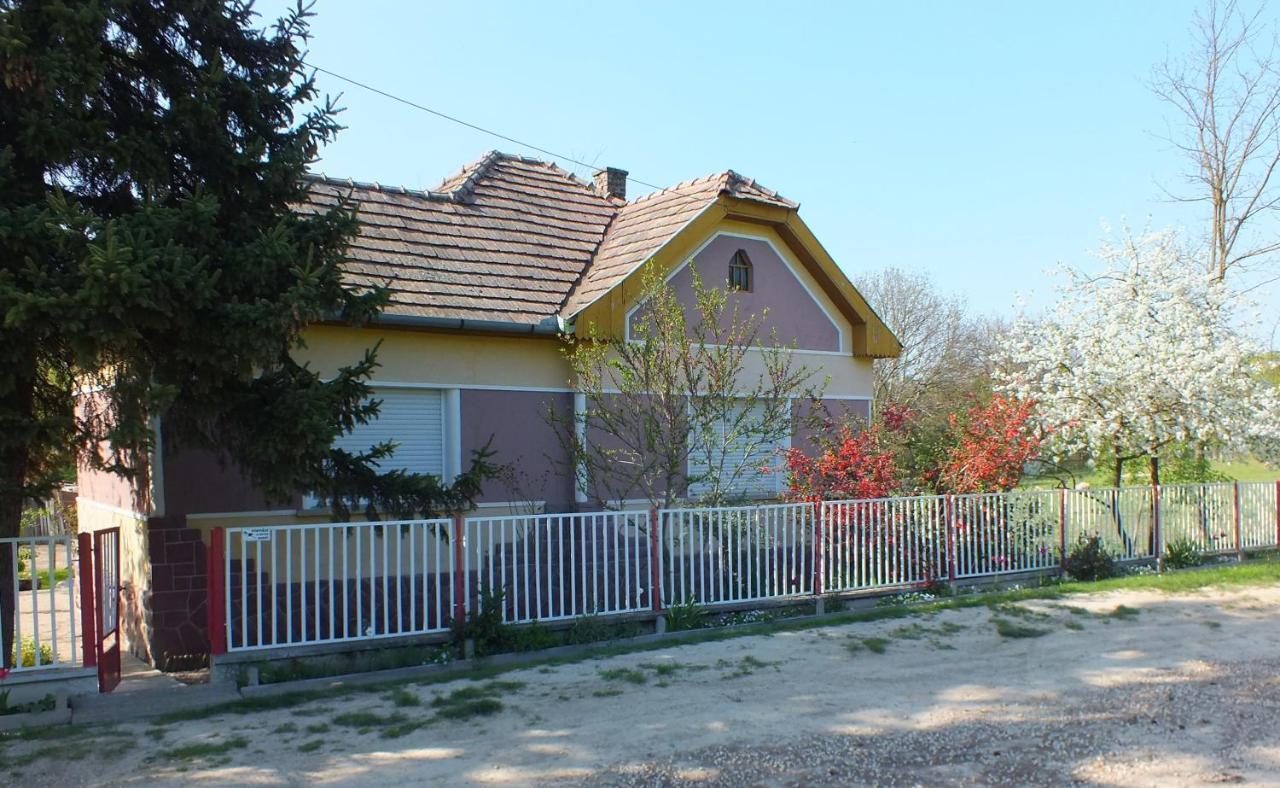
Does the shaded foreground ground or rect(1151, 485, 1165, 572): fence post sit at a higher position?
rect(1151, 485, 1165, 572): fence post

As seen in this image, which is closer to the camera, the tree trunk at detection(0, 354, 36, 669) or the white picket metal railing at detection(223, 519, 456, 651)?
the tree trunk at detection(0, 354, 36, 669)

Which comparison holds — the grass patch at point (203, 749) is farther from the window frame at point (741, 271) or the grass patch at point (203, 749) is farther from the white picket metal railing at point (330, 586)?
the window frame at point (741, 271)

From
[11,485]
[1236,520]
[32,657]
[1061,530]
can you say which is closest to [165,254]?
[11,485]

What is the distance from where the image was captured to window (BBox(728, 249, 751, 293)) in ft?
48.9

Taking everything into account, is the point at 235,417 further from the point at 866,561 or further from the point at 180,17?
the point at 866,561

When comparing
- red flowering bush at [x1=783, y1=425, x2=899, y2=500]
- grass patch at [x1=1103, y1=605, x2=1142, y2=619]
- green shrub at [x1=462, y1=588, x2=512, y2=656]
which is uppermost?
red flowering bush at [x1=783, y1=425, x2=899, y2=500]

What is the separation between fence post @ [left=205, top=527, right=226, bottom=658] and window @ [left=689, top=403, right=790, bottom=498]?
5649mm

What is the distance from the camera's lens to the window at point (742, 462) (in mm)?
12586

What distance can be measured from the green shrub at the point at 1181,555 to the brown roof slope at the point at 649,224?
7997 millimetres

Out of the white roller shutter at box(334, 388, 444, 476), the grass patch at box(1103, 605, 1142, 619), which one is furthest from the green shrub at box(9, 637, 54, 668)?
the grass patch at box(1103, 605, 1142, 619)

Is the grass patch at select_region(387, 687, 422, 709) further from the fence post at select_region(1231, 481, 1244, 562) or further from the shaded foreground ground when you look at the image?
the fence post at select_region(1231, 481, 1244, 562)

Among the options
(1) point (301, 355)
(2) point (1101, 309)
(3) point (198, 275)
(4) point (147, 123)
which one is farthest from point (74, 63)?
(2) point (1101, 309)

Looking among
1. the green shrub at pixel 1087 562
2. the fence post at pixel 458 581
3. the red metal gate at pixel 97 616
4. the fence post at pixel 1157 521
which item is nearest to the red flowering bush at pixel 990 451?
the green shrub at pixel 1087 562

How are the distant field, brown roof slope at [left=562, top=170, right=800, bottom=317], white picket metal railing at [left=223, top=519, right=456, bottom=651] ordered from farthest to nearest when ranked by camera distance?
the distant field → brown roof slope at [left=562, top=170, right=800, bottom=317] → white picket metal railing at [left=223, top=519, right=456, bottom=651]
